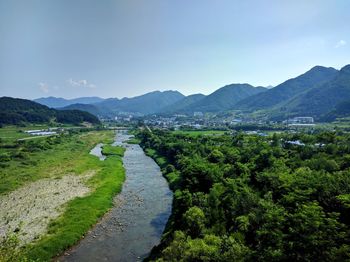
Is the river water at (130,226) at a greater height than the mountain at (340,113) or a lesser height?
lesser

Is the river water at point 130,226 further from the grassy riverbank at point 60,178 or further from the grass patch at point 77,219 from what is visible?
the grassy riverbank at point 60,178

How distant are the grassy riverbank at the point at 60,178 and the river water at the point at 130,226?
1.58m

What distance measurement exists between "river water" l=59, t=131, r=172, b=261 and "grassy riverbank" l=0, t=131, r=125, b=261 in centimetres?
158

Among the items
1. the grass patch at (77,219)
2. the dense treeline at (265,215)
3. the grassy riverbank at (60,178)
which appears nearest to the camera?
the dense treeline at (265,215)

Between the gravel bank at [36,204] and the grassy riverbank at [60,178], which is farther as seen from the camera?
the gravel bank at [36,204]

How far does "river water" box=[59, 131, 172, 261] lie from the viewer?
31.6 meters

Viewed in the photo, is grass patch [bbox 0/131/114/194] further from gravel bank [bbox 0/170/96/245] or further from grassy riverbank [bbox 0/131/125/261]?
gravel bank [bbox 0/170/96/245]

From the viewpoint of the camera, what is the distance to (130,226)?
38.5 m

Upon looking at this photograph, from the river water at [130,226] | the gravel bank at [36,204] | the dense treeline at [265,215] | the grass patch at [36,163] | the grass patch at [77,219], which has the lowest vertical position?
the river water at [130,226]

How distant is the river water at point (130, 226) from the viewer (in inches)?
1246

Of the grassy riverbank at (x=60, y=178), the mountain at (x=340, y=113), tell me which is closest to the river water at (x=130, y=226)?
the grassy riverbank at (x=60, y=178)

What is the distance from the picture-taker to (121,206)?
153 ft

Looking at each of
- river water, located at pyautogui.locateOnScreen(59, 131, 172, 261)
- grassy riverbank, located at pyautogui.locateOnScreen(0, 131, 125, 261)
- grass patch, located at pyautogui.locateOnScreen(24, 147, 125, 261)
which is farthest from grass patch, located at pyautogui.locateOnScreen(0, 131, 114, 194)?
river water, located at pyautogui.locateOnScreen(59, 131, 172, 261)

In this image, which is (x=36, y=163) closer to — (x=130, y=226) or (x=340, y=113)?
(x=130, y=226)
